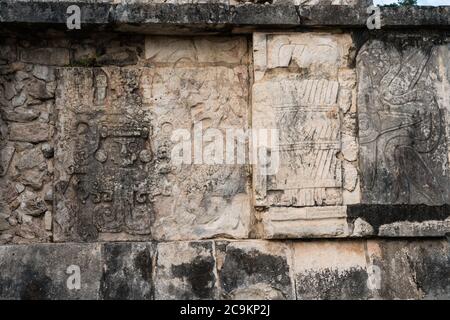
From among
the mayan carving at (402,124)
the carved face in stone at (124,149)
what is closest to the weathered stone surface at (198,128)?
the carved face in stone at (124,149)

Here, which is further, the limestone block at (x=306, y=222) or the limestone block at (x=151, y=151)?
the limestone block at (x=151, y=151)

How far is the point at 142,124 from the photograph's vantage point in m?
5.78

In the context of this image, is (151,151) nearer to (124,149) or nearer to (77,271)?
(124,149)

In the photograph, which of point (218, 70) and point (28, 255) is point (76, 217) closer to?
point (28, 255)

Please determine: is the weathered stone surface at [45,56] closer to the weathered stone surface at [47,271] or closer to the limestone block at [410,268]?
the weathered stone surface at [47,271]

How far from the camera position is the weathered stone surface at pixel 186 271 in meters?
5.43

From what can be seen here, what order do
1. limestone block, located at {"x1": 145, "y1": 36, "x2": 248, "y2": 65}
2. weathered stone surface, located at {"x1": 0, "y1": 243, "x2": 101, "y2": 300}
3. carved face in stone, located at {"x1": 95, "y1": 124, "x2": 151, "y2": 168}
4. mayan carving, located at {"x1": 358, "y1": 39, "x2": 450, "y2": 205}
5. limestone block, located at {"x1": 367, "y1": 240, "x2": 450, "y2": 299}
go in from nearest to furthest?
weathered stone surface, located at {"x1": 0, "y1": 243, "x2": 101, "y2": 300} → limestone block, located at {"x1": 367, "y1": 240, "x2": 450, "y2": 299} → mayan carving, located at {"x1": 358, "y1": 39, "x2": 450, "y2": 205} → carved face in stone, located at {"x1": 95, "y1": 124, "x2": 151, "y2": 168} → limestone block, located at {"x1": 145, "y1": 36, "x2": 248, "y2": 65}

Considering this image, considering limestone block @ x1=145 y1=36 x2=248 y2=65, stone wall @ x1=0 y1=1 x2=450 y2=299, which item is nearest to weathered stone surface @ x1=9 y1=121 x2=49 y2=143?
stone wall @ x1=0 y1=1 x2=450 y2=299

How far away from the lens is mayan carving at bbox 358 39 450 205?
5637mm

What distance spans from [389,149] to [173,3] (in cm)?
199

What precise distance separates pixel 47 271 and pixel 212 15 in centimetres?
225

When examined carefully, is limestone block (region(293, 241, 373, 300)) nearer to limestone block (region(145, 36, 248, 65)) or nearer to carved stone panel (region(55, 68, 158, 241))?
carved stone panel (region(55, 68, 158, 241))

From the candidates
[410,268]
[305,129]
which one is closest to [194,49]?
[305,129]

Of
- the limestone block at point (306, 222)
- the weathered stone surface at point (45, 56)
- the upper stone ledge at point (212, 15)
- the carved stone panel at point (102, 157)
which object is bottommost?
the limestone block at point (306, 222)
